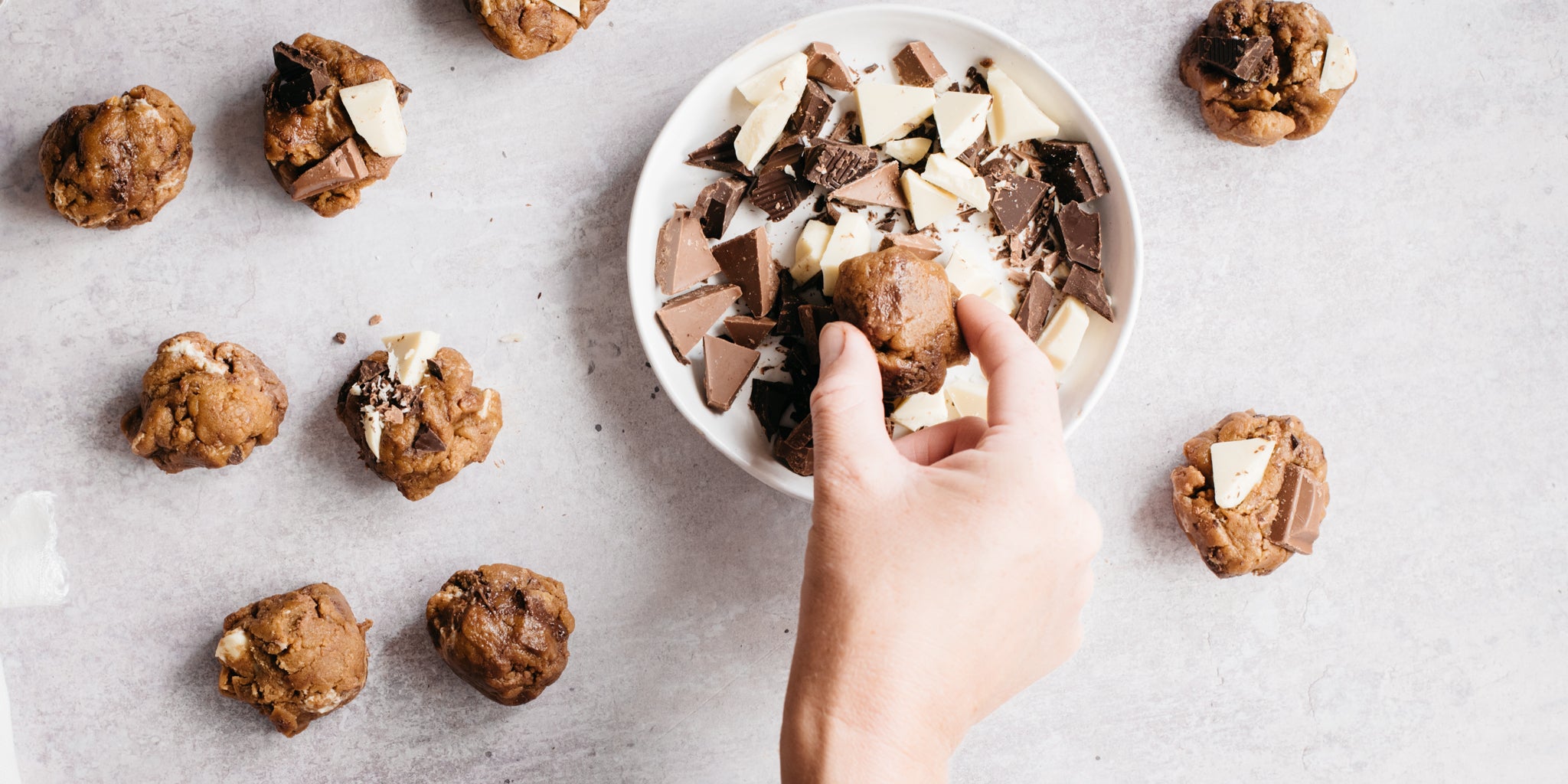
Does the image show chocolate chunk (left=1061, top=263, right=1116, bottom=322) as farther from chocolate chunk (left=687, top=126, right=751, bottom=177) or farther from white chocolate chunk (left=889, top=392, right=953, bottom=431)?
chocolate chunk (left=687, top=126, right=751, bottom=177)

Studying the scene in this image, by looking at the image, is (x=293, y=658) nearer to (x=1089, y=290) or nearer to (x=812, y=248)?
(x=812, y=248)

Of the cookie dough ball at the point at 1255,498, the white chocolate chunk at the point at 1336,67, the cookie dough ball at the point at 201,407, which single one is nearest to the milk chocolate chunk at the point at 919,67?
the white chocolate chunk at the point at 1336,67

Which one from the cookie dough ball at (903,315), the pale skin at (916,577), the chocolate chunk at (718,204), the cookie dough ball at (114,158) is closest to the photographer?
the pale skin at (916,577)

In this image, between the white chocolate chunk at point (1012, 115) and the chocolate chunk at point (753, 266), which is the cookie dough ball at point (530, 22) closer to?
the chocolate chunk at point (753, 266)

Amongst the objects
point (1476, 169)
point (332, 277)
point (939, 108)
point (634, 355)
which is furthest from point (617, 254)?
point (1476, 169)

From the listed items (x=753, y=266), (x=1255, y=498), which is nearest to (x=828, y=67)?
(x=753, y=266)

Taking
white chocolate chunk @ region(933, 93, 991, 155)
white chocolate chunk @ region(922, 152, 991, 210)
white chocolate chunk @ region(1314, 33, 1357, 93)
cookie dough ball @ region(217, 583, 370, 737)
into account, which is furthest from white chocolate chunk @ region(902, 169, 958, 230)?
cookie dough ball @ region(217, 583, 370, 737)
